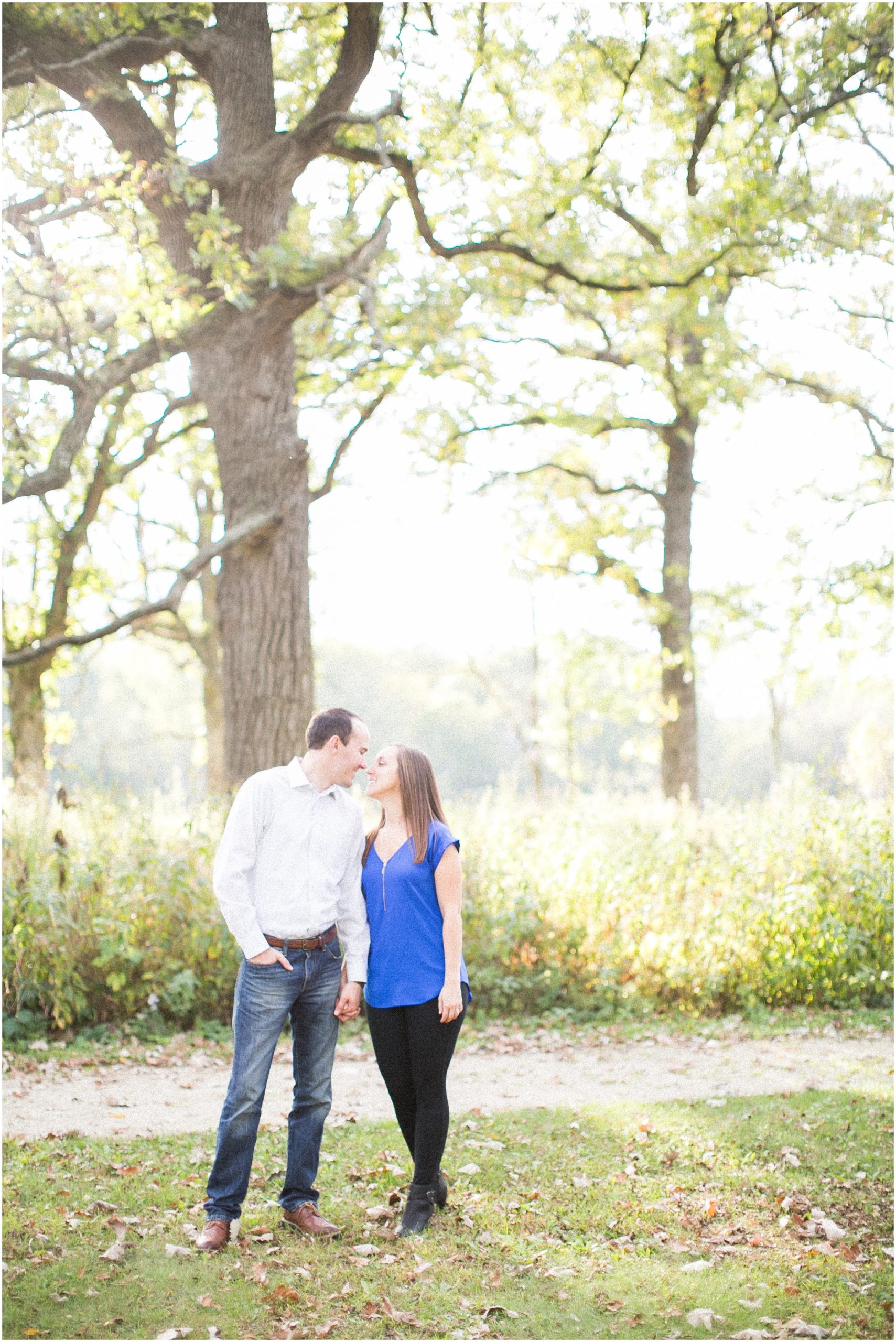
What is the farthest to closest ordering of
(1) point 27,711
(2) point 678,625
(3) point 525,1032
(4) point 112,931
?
(2) point 678,625
(1) point 27,711
(3) point 525,1032
(4) point 112,931

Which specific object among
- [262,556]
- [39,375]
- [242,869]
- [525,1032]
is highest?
[39,375]

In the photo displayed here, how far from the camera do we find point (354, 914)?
175 inches

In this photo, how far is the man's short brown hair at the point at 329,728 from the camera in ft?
14.3

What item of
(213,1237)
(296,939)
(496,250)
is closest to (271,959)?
(296,939)

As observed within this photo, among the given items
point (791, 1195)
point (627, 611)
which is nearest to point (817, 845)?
point (791, 1195)

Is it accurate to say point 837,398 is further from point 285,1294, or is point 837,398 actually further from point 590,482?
point 285,1294

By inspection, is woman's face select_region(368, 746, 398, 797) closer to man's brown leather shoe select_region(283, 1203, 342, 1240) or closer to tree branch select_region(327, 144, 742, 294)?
man's brown leather shoe select_region(283, 1203, 342, 1240)

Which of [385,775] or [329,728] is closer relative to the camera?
[329,728]

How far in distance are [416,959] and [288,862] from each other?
667mm

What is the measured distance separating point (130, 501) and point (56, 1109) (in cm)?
1687

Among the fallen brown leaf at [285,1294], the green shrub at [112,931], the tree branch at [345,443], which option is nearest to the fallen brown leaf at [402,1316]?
the fallen brown leaf at [285,1294]

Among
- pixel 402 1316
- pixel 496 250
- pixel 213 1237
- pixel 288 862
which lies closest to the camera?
pixel 402 1316

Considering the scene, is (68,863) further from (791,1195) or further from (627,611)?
(627,611)

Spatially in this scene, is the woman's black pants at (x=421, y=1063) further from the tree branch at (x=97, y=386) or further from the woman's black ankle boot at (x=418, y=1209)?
the tree branch at (x=97, y=386)
